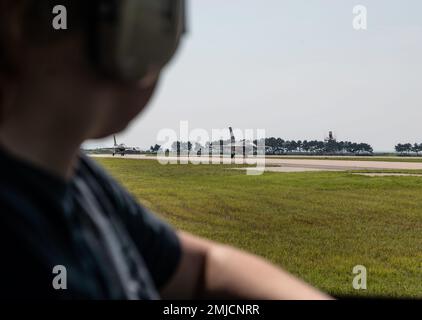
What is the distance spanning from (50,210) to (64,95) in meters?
0.09

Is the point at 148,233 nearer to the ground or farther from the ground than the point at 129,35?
nearer to the ground

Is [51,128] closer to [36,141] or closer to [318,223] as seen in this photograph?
[36,141]

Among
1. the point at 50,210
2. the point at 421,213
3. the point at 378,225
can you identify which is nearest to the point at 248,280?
the point at 50,210

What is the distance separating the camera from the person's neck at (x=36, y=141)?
1.23ft

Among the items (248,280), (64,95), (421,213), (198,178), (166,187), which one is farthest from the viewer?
(198,178)

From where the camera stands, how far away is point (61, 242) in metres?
0.41

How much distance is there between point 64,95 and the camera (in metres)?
0.37

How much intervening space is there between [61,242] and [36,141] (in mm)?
83

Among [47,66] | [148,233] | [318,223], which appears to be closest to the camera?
[47,66]

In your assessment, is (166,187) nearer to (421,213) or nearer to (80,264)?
(421,213)

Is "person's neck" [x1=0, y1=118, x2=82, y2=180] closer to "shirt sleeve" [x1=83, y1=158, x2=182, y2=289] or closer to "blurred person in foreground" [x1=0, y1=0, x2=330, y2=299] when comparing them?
"blurred person in foreground" [x1=0, y1=0, x2=330, y2=299]

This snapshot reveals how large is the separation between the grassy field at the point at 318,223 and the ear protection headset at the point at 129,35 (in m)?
1.53

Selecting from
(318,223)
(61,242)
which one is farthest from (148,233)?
(318,223)
